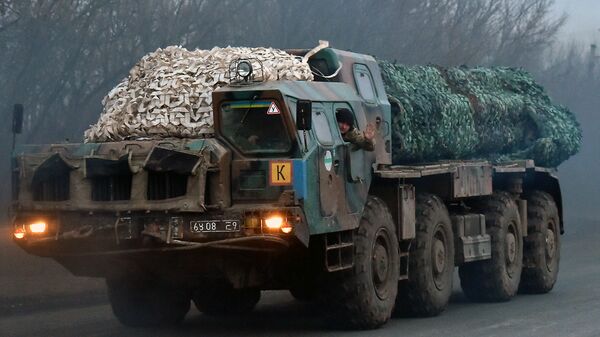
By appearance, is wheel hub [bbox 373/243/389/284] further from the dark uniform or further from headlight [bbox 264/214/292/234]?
headlight [bbox 264/214/292/234]

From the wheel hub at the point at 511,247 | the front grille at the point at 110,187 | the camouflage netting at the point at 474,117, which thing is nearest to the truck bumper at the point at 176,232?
the front grille at the point at 110,187

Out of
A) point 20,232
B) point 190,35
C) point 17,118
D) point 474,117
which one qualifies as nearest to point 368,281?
point 20,232

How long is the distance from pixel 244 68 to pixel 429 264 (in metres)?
3.84

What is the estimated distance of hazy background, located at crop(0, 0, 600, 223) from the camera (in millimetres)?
27969

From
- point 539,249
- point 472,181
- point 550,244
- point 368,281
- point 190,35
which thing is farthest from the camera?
point 190,35

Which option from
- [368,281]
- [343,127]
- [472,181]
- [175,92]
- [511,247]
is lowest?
[368,281]

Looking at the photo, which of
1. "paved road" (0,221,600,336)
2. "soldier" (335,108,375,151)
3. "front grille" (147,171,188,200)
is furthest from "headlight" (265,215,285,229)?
"paved road" (0,221,600,336)

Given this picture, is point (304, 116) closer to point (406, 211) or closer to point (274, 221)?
point (274, 221)

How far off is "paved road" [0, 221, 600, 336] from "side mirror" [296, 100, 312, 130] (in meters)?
→ 2.40

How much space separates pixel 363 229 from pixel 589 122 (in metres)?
62.0

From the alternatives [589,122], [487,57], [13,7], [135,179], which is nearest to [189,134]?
[135,179]

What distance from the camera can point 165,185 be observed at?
12.3m

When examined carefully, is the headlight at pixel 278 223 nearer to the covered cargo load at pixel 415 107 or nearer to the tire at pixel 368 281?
the covered cargo load at pixel 415 107

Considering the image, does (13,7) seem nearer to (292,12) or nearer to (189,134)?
(292,12)
